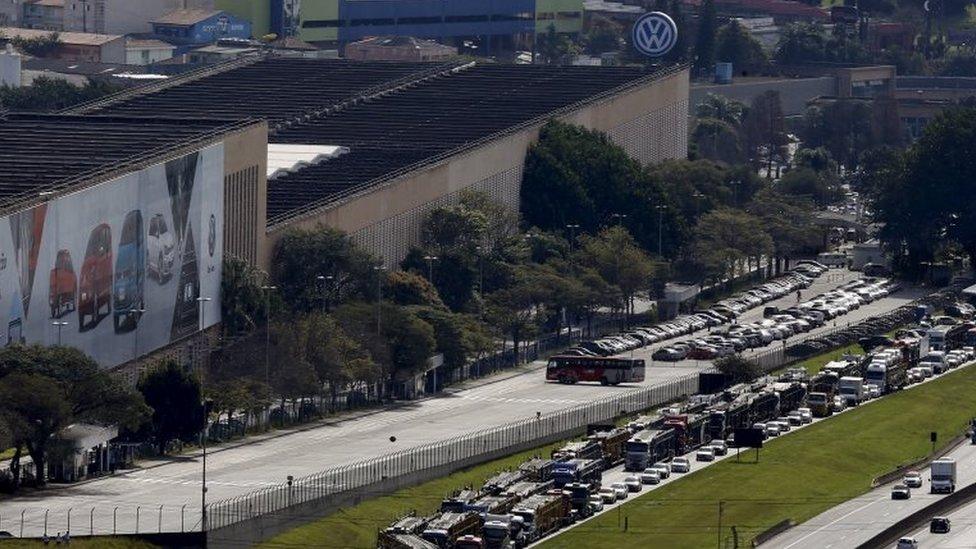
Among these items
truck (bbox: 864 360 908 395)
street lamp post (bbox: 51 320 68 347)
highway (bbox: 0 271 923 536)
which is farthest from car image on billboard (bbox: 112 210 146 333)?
truck (bbox: 864 360 908 395)

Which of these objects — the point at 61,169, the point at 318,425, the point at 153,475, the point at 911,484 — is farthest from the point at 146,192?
the point at 911,484

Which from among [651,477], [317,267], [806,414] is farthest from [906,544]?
[317,267]

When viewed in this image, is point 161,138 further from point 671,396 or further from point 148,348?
point 671,396

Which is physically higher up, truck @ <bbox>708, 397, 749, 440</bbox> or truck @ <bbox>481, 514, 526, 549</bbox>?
truck @ <bbox>481, 514, 526, 549</bbox>

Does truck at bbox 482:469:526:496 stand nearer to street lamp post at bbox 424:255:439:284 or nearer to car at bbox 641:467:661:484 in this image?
car at bbox 641:467:661:484

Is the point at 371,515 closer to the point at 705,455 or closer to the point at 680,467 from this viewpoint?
the point at 680,467
